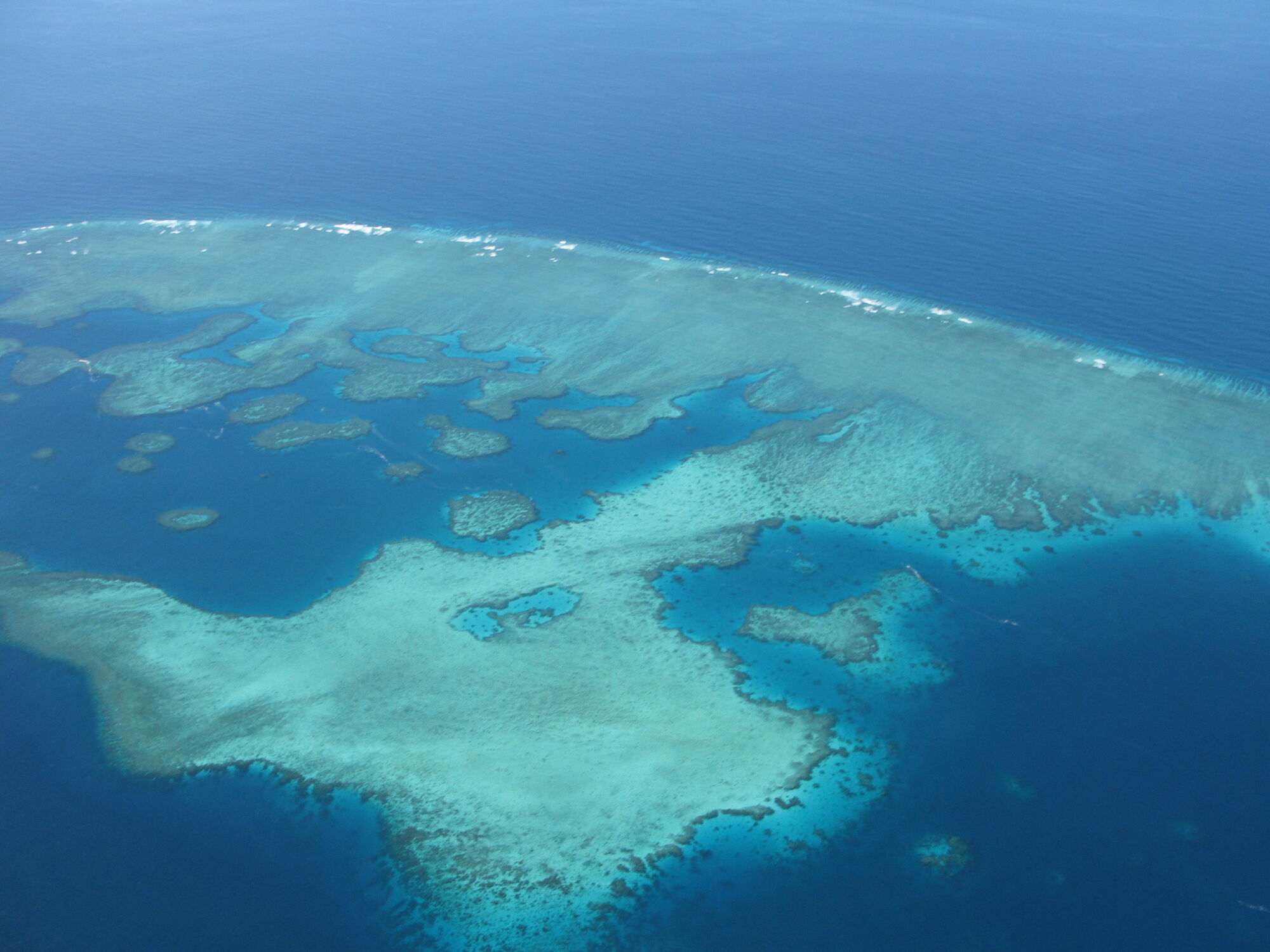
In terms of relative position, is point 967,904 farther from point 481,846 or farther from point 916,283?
point 916,283

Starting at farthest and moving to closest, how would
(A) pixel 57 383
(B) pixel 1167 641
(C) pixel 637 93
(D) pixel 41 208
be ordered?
1. (C) pixel 637 93
2. (D) pixel 41 208
3. (A) pixel 57 383
4. (B) pixel 1167 641

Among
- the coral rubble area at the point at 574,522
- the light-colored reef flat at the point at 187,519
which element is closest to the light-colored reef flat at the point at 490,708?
the coral rubble area at the point at 574,522

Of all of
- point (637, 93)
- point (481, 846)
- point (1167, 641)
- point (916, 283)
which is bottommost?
point (481, 846)

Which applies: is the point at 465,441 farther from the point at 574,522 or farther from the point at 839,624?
the point at 839,624

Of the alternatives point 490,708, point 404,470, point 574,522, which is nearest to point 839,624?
point 574,522

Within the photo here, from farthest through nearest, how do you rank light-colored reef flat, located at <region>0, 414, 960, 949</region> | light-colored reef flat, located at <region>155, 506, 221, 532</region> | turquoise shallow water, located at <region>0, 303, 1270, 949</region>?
light-colored reef flat, located at <region>155, 506, 221, 532</region>, light-colored reef flat, located at <region>0, 414, 960, 949</region>, turquoise shallow water, located at <region>0, 303, 1270, 949</region>

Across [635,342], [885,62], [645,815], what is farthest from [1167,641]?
[885,62]

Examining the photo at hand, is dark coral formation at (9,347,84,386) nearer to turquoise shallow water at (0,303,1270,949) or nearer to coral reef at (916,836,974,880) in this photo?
turquoise shallow water at (0,303,1270,949)

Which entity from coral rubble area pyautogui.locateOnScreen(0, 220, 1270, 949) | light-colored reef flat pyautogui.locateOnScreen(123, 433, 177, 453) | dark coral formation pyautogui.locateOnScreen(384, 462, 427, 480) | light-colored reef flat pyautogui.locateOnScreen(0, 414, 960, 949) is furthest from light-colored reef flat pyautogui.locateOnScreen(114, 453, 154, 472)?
dark coral formation pyautogui.locateOnScreen(384, 462, 427, 480)
